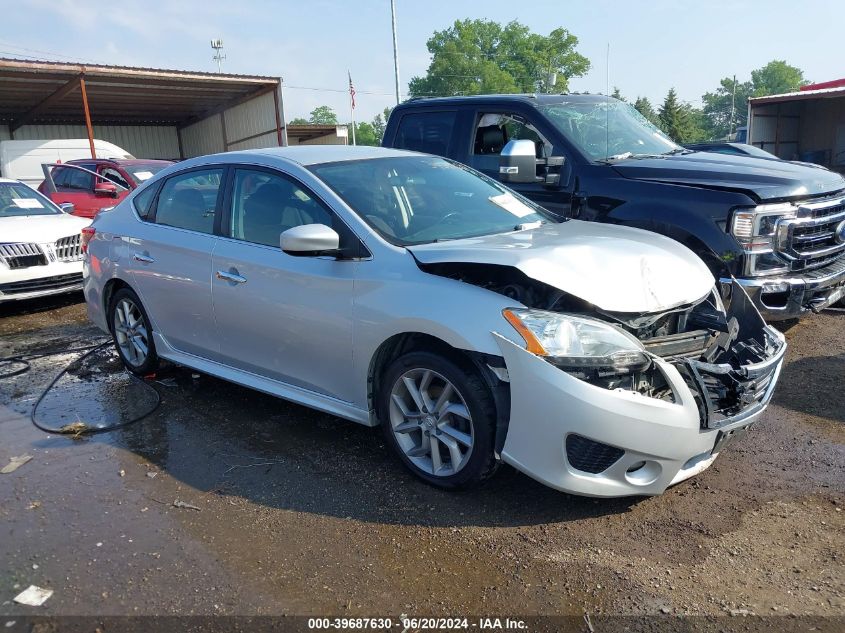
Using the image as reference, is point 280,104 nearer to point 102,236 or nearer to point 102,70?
point 102,70

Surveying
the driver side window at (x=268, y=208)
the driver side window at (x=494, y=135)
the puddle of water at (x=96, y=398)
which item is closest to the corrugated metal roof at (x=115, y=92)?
the puddle of water at (x=96, y=398)

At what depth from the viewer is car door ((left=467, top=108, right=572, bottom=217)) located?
5770 millimetres

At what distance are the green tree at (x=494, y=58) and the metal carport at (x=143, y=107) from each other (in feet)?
159

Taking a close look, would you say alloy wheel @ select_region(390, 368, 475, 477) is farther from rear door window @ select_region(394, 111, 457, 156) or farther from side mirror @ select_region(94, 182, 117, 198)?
side mirror @ select_region(94, 182, 117, 198)

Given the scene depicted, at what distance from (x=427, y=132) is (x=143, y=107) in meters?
23.6

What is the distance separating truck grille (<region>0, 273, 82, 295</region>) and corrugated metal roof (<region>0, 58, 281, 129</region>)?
1198cm

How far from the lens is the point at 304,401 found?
3.96m

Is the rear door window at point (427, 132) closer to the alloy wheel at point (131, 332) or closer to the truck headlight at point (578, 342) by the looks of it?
the alloy wheel at point (131, 332)

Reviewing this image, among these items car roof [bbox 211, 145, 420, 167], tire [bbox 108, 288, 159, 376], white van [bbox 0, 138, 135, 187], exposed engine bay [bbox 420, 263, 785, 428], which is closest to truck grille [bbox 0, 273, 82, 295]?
tire [bbox 108, 288, 159, 376]

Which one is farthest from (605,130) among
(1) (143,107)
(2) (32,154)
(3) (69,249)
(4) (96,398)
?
(1) (143,107)

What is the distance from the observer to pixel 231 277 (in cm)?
419

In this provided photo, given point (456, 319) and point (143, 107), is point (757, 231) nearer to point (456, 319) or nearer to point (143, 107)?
point (456, 319)

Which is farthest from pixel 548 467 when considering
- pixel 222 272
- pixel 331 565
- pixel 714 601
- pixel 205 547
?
pixel 222 272

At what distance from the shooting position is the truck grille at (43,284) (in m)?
7.81
